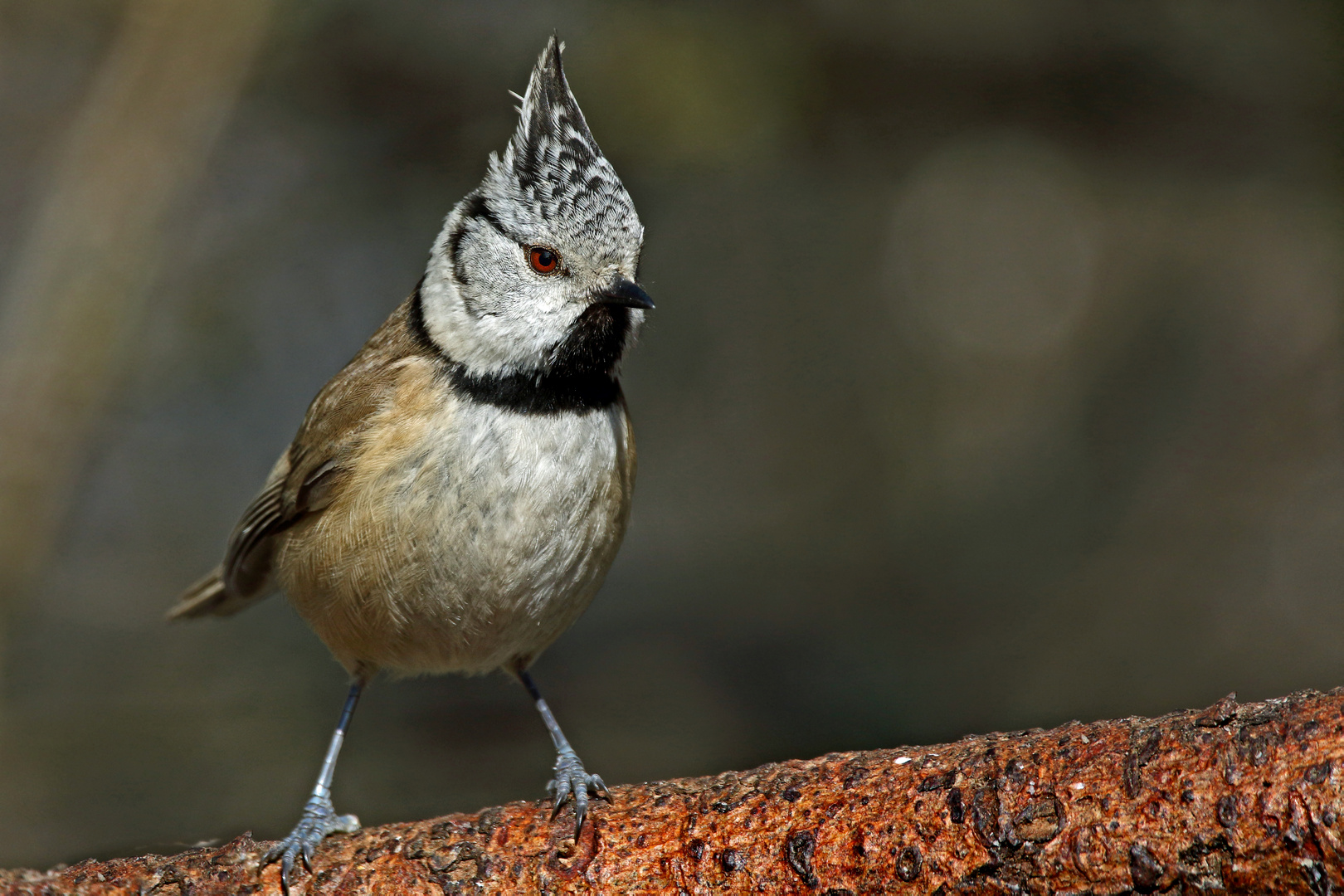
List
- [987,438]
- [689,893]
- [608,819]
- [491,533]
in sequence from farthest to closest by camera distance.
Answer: [987,438] < [491,533] < [608,819] < [689,893]

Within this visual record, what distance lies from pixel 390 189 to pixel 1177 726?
21.2 feet

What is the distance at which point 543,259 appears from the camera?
364 cm

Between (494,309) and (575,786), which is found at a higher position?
(494,309)

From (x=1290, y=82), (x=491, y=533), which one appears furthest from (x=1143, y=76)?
(x=491, y=533)

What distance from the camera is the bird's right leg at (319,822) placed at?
110 inches

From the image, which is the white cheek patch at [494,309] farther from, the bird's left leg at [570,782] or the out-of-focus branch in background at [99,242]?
the out-of-focus branch in background at [99,242]

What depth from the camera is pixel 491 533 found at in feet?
11.0

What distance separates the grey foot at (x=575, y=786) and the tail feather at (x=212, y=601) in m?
1.74

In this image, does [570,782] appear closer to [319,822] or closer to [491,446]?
[319,822]

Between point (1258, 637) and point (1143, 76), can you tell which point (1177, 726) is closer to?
point (1258, 637)

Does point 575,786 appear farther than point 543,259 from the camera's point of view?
No

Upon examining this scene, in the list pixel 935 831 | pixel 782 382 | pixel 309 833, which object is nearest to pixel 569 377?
pixel 309 833

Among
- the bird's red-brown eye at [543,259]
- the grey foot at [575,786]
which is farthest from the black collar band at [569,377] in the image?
the grey foot at [575,786]

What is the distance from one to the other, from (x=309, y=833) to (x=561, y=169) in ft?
6.86
